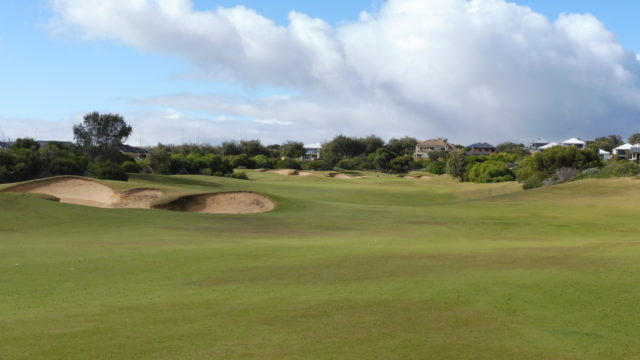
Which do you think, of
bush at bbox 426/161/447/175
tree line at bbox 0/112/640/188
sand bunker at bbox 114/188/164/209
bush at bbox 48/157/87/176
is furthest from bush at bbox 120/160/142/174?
bush at bbox 426/161/447/175

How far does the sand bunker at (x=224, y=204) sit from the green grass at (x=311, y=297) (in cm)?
1527

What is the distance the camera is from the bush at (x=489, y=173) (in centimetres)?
10131

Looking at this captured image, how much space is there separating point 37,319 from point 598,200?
1788 inches

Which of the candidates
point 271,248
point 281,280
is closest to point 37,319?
point 281,280

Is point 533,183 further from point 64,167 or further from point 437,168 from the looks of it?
point 437,168

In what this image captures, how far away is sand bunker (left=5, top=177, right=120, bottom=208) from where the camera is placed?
165 ft

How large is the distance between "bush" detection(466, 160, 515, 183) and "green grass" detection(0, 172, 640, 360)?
241 feet

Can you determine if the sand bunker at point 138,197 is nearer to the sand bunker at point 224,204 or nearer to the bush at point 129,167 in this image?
the sand bunker at point 224,204

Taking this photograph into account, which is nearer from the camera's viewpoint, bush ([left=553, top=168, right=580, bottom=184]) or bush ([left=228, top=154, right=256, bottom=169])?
bush ([left=553, top=168, right=580, bottom=184])

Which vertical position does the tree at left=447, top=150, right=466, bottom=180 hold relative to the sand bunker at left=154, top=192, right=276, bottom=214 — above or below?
above

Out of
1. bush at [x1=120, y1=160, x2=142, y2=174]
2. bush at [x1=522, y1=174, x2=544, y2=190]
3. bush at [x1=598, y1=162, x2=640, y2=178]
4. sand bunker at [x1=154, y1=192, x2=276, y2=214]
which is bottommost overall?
sand bunker at [x1=154, y1=192, x2=276, y2=214]

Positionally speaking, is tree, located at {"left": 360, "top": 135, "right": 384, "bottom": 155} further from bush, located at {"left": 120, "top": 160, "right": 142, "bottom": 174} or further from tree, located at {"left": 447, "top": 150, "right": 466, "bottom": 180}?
bush, located at {"left": 120, "top": 160, "right": 142, "bottom": 174}

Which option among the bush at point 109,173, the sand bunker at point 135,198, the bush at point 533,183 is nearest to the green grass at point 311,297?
the sand bunker at point 135,198

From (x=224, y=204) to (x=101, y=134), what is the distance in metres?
63.6
